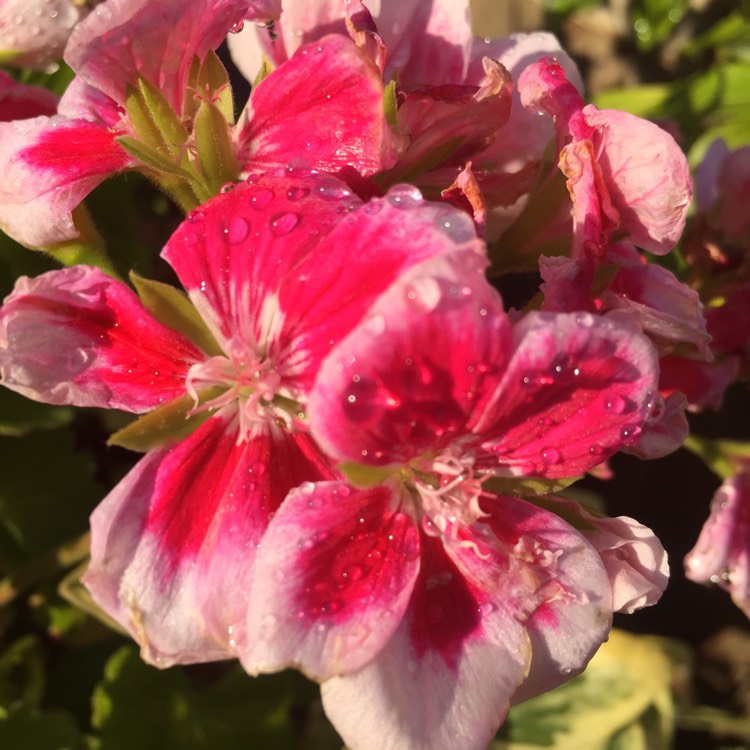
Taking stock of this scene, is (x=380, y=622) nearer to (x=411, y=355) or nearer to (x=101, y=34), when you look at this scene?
(x=411, y=355)

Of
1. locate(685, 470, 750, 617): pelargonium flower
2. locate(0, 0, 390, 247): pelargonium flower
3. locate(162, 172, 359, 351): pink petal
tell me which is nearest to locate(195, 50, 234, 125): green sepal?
locate(0, 0, 390, 247): pelargonium flower

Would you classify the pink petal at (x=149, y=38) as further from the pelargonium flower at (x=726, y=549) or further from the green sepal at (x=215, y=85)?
the pelargonium flower at (x=726, y=549)

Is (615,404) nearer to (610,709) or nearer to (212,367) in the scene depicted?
(212,367)

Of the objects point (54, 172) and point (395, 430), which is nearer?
point (395, 430)

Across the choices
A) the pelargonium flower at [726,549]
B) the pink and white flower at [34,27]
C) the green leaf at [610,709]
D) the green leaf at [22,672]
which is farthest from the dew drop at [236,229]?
the green leaf at [610,709]

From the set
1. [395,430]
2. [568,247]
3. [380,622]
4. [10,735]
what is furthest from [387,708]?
[10,735]

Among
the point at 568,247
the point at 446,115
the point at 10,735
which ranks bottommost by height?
the point at 10,735
